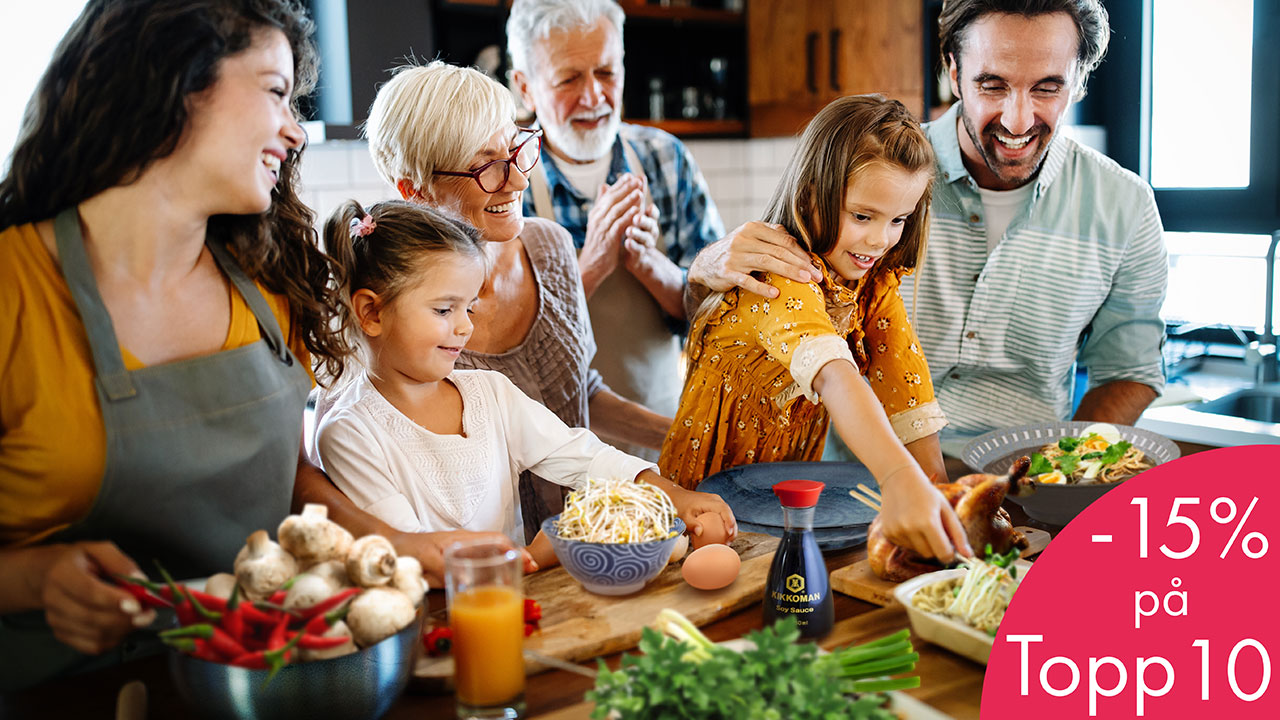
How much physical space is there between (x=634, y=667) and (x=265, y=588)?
404 mm

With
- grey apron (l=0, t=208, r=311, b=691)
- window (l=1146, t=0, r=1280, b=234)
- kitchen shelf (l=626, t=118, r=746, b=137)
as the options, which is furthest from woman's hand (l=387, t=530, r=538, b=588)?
window (l=1146, t=0, r=1280, b=234)

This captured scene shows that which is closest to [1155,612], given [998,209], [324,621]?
[324,621]

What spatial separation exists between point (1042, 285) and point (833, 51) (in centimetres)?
222

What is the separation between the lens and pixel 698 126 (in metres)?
4.55

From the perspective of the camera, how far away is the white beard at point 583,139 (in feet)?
9.11

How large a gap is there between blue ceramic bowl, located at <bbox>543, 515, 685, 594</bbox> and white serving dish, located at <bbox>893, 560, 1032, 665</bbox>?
12.6 inches

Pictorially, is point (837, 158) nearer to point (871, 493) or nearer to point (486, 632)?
point (871, 493)

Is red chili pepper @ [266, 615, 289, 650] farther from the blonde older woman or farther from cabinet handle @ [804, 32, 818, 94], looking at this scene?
cabinet handle @ [804, 32, 818, 94]

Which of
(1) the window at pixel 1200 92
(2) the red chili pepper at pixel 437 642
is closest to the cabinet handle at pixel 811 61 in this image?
(1) the window at pixel 1200 92

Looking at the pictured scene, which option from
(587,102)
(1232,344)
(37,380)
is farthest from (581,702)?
(1232,344)

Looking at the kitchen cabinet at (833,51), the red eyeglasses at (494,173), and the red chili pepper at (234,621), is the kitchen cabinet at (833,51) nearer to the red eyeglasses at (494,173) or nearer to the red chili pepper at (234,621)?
the red eyeglasses at (494,173)

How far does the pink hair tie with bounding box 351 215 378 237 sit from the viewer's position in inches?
64.7

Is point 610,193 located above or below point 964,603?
above

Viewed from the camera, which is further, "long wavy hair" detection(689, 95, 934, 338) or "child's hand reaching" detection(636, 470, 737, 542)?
"long wavy hair" detection(689, 95, 934, 338)
